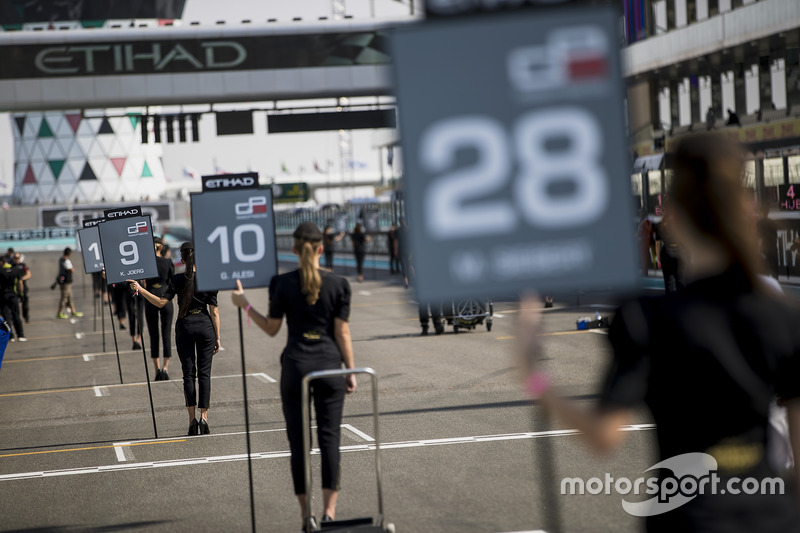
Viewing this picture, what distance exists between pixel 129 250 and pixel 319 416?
22.7 ft

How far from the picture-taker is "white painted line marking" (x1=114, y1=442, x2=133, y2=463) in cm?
985

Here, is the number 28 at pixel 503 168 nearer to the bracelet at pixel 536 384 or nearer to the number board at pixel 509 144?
the number board at pixel 509 144

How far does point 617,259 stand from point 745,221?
0.57 metres

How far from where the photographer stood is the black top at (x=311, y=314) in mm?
6508

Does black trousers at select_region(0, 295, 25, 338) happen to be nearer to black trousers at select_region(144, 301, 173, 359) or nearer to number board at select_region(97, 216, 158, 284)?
black trousers at select_region(144, 301, 173, 359)

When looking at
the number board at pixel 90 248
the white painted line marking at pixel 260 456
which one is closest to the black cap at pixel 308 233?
the white painted line marking at pixel 260 456

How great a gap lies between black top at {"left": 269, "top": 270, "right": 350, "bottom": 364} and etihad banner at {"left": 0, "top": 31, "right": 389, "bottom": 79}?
2602 centimetres

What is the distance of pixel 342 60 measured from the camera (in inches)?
1267

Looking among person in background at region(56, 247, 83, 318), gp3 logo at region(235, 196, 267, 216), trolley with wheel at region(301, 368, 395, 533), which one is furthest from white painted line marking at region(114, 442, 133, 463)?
person in background at region(56, 247, 83, 318)

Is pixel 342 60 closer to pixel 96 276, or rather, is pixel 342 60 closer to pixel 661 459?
pixel 96 276

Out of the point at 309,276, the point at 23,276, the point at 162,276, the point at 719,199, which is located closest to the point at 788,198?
the point at 162,276

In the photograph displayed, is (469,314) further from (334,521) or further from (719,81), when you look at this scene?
(719,81)

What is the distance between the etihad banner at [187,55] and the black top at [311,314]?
2602cm

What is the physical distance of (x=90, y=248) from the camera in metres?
19.2
